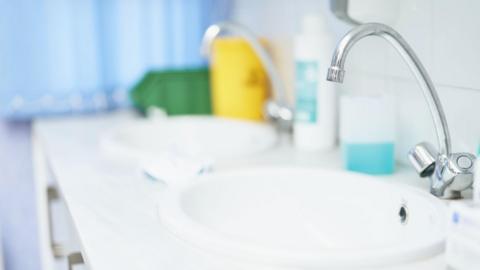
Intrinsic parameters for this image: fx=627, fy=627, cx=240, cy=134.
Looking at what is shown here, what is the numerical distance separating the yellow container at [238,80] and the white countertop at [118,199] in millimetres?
313

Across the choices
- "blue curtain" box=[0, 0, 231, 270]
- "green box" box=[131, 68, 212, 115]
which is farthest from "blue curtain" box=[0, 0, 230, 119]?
"green box" box=[131, 68, 212, 115]

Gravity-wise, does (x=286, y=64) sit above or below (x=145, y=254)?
above

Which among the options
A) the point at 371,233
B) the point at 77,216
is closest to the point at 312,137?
the point at 371,233

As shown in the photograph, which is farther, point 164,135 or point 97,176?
point 164,135

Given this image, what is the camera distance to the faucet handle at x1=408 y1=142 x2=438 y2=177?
924 millimetres

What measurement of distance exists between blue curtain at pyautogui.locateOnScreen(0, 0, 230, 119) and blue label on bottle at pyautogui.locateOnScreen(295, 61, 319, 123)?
0.69 metres

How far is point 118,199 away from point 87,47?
95 centimetres

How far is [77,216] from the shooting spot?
897 mm

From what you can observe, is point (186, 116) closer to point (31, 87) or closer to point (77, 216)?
point (31, 87)

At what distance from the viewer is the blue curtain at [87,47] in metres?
1.75

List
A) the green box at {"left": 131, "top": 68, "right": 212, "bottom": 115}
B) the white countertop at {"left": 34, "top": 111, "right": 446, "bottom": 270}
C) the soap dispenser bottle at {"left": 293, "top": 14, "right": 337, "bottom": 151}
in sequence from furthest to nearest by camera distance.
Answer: the green box at {"left": 131, "top": 68, "right": 212, "bottom": 115} → the soap dispenser bottle at {"left": 293, "top": 14, "right": 337, "bottom": 151} → the white countertop at {"left": 34, "top": 111, "right": 446, "bottom": 270}

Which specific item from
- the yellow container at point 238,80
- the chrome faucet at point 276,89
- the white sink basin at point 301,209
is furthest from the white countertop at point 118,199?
the yellow container at point 238,80

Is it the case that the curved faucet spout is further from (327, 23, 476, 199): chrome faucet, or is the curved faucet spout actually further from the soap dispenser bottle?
the soap dispenser bottle

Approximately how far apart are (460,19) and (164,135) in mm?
846
